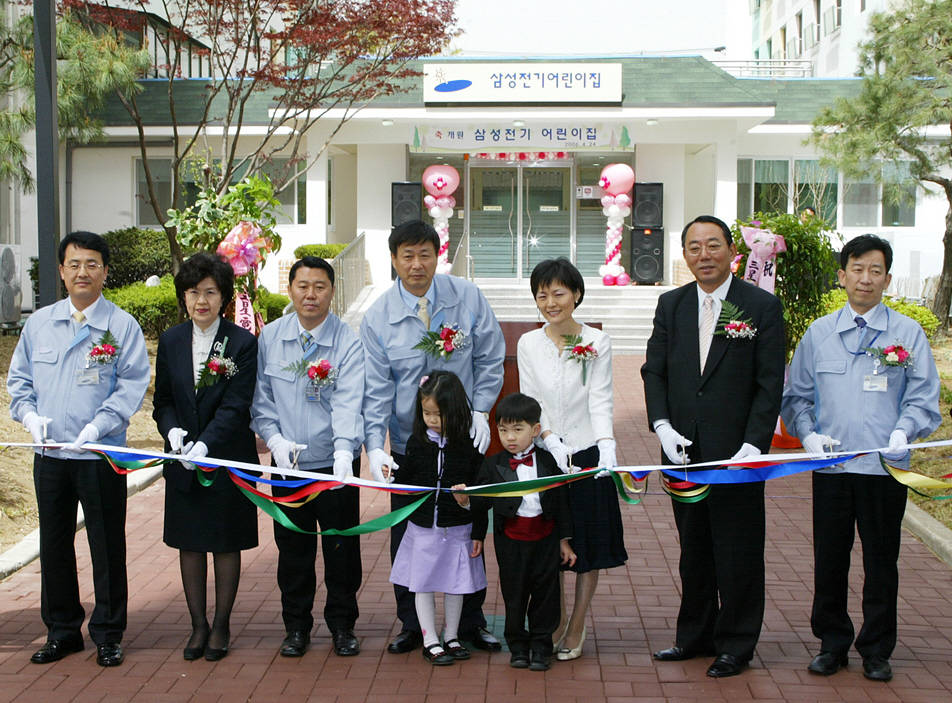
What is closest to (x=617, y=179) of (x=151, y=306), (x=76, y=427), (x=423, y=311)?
→ (x=151, y=306)

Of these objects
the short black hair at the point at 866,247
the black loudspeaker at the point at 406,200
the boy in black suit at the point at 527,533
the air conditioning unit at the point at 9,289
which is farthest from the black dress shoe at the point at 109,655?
the black loudspeaker at the point at 406,200

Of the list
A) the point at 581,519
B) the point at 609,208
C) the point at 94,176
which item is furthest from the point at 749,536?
the point at 94,176

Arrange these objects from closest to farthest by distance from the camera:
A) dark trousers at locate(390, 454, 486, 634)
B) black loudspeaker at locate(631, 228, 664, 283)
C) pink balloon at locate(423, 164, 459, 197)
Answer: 1. dark trousers at locate(390, 454, 486, 634)
2. black loudspeaker at locate(631, 228, 664, 283)
3. pink balloon at locate(423, 164, 459, 197)

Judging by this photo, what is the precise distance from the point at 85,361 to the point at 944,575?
4.78 meters

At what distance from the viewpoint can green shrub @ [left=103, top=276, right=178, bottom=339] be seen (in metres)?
14.2

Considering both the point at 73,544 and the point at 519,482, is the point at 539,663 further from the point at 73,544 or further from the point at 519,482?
the point at 73,544

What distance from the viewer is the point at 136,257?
18250mm

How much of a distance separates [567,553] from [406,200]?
15.5m

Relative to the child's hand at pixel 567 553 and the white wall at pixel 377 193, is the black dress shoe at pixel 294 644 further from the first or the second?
the white wall at pixel 377 193

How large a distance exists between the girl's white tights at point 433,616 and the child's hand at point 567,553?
1.62ft

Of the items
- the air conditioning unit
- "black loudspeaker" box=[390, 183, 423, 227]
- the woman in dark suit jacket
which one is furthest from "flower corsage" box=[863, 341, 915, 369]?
"black loudspeaker" box=[390, 183, 423, 227]

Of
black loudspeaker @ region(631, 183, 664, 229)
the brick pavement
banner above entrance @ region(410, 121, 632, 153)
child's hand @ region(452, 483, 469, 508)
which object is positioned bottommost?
the brick pavement

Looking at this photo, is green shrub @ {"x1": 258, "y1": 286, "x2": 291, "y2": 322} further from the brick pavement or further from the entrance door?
the brick pavement

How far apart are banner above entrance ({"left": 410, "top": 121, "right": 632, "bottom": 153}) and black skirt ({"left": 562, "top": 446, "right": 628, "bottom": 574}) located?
15061mm
